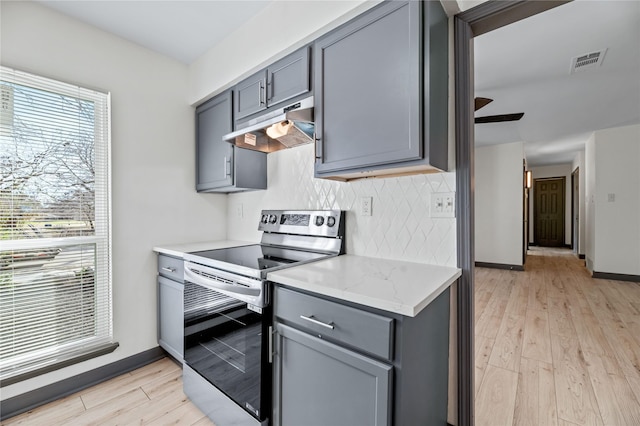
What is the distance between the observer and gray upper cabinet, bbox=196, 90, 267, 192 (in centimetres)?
217

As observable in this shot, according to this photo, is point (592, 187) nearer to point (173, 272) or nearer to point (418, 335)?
point (418, 335)

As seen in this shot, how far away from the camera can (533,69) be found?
9.23 feet

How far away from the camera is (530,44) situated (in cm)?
239

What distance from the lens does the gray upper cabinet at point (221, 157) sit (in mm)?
2172

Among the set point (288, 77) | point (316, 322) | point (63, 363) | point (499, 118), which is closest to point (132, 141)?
point (288, 77)

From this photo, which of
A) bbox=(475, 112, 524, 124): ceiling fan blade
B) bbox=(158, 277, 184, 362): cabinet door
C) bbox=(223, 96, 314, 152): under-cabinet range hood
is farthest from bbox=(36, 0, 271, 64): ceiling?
bbox=(475, 112, 524, 124): ceiling fan blade

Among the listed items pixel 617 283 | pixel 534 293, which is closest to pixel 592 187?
pixel 617 283

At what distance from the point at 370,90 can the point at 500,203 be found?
5225mm

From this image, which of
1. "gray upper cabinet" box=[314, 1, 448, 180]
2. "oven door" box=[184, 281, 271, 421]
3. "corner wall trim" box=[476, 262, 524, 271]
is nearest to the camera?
"gray upper cabinet" box=[314, 1, 448, 180]

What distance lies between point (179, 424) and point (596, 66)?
4.42 metres

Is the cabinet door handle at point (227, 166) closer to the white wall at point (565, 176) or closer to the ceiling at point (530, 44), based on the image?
the ceiling at point (530, 44)

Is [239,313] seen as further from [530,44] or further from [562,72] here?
[562,72]

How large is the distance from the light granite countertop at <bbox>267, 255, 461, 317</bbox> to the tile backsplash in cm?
10

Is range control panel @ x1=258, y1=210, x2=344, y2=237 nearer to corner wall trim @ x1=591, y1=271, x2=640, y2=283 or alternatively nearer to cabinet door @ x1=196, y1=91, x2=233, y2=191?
cabinet door @ x1=196, y1=91, x2=233, y2=191
